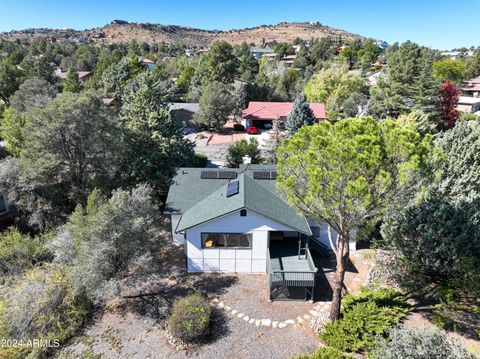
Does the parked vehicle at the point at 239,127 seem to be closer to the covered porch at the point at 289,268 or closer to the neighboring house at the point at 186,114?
the neighboring house at the point at 186,114

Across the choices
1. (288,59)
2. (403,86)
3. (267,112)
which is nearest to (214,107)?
(267,112)

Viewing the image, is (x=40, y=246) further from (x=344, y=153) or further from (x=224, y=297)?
(x=344, y=153)

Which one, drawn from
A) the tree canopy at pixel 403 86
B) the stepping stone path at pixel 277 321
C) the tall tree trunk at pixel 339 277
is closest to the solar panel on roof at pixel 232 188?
the stepping stone path at pixel 277 321

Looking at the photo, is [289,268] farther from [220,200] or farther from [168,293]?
[168,293]

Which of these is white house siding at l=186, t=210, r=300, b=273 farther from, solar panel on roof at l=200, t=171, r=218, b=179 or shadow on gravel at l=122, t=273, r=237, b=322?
solar panel on roof at l=200, t=171, r=218, b=179

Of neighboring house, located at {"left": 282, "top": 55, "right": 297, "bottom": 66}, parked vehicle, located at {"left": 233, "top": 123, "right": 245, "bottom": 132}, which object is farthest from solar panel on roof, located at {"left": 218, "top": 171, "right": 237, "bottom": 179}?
neighboring house, located at {"left": 282, "top": 55, "right": 297, "bottom": 66}
